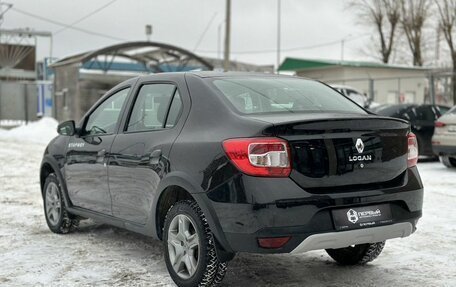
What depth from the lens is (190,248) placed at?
4.29 meters

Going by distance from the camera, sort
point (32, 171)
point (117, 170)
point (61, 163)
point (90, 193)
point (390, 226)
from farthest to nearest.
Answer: point (32, 171) < point (61, 163) < point (90, 193) < point (117, 170) < point (390, 226)

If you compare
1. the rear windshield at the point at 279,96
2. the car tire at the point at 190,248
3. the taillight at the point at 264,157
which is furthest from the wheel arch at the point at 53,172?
the taillight at the point at 264,157

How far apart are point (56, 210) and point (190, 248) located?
8.86ft

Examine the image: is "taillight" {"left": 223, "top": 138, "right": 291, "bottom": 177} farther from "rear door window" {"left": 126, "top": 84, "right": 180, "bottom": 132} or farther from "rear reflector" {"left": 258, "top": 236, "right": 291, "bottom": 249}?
"rear door window" {"left": 126, "top": 84, "right": 180, "bottom": 132}

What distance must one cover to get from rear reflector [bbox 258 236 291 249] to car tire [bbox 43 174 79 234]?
315 cm

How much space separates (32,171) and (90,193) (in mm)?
7177

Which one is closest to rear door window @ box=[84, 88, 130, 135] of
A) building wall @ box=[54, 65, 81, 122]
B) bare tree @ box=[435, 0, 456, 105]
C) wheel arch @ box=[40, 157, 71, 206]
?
wheel arch @ box=[40, 157, 71, 206]

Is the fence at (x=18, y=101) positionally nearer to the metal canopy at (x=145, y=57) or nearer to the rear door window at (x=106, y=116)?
the metal canopy at (x=145, y=57)

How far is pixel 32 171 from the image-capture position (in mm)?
12336

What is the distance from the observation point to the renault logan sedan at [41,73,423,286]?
3791 millimetres

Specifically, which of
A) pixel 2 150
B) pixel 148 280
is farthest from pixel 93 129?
pixel 2 150

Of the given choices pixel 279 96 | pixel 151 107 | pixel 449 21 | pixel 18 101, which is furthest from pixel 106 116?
pixel 449 21

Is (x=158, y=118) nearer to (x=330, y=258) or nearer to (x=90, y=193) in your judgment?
(x=90, y=193)
